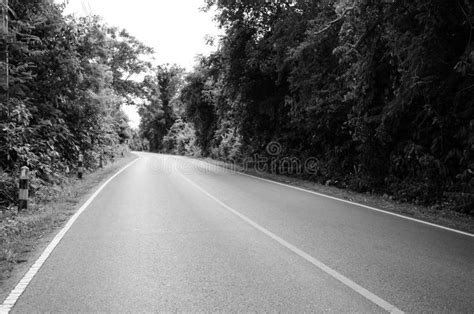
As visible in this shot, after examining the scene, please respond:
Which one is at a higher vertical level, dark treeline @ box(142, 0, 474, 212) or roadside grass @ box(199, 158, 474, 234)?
dark treeline @ box(142, 0, 474, 212)

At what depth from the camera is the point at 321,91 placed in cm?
1545

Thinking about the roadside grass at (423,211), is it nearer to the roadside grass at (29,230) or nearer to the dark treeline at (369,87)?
the dark treeline at (369,87)

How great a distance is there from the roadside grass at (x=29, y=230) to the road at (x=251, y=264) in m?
0.30

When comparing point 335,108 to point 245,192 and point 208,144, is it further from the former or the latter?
point 208,144

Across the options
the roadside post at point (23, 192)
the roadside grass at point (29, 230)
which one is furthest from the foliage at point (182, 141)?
the roadside post at point (23, 192)

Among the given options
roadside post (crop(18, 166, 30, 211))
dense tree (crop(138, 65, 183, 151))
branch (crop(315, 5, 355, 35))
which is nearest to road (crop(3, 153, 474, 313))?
roadside post (crop(18, 166, 30, 211))

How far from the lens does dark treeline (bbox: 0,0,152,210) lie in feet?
35.6

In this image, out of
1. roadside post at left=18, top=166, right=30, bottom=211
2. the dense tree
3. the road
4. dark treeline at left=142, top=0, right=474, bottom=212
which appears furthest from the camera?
the dense tree

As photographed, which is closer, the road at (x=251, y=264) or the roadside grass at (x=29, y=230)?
the road at (x=251, y=264)

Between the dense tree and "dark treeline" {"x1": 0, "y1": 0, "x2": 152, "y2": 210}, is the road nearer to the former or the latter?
"dark treeline" {"x1": 0, "y1": 0, "x2": 152, "y2": 210}

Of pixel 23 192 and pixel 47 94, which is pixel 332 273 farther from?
pixel 47 94

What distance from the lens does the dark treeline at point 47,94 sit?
35.6 feet

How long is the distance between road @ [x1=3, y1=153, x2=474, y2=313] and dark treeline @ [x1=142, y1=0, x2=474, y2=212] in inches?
136

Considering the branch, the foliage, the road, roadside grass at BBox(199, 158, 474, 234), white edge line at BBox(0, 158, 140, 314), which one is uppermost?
the branch
